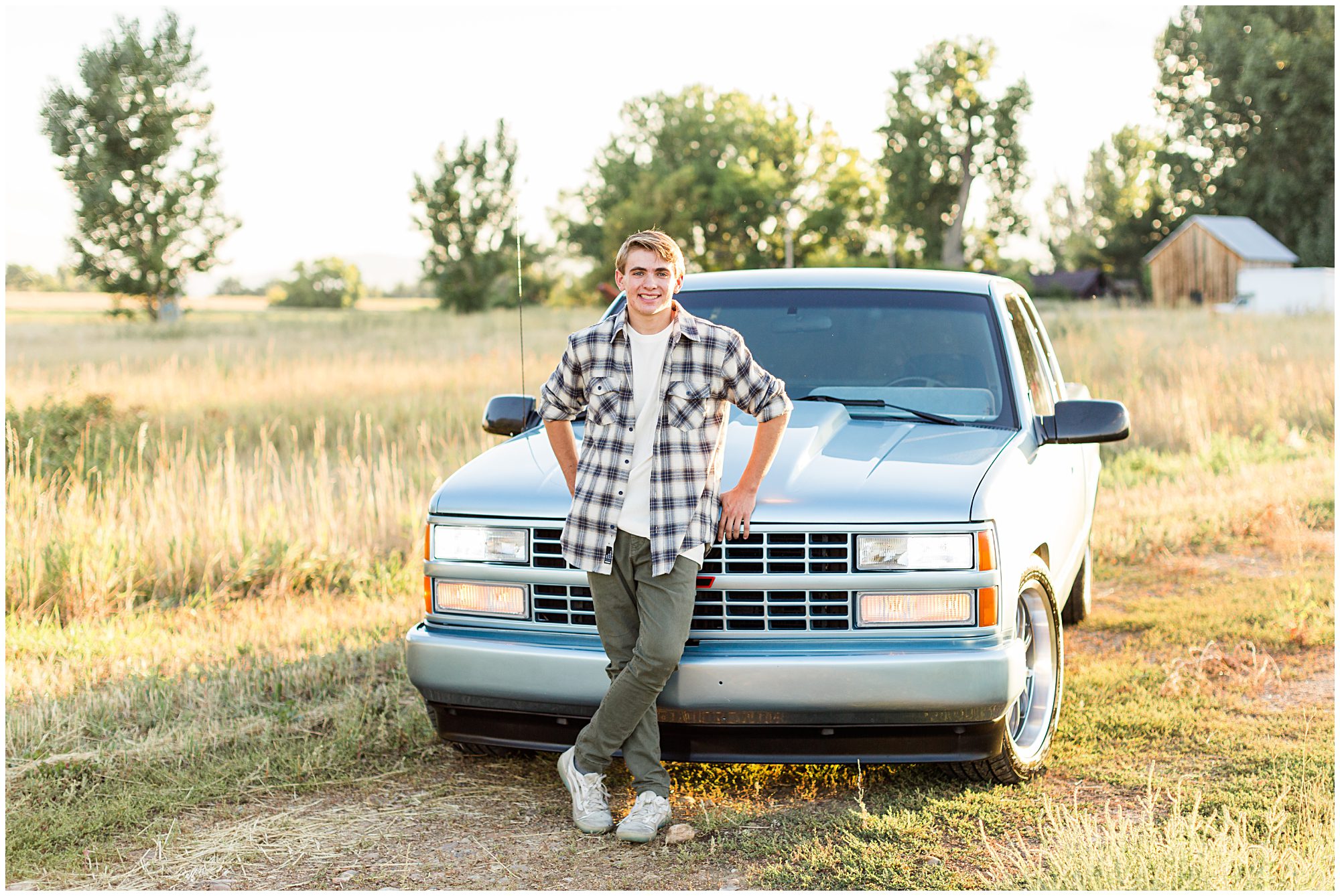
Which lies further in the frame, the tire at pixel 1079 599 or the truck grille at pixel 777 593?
the tire at pixel 1079 599

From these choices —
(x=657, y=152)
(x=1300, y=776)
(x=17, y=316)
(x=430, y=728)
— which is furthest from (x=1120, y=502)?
(x=657, y=152)

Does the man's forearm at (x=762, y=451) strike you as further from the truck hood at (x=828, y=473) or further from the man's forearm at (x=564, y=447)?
the man's forearm at (x=564, y=447)

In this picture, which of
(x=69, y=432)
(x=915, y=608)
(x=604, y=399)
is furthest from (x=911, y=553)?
(x=69, y=432)

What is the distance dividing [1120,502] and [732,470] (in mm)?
6849

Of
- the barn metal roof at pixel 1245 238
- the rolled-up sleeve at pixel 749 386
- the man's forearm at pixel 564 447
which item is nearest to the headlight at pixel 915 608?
the rolled-up sleeve at pixel 749 386

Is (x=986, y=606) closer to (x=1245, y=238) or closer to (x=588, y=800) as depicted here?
(x=588, y=800)

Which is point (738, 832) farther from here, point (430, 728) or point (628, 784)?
point (430, 728)

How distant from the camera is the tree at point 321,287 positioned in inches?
3949

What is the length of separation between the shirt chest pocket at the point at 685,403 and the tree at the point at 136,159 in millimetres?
49751

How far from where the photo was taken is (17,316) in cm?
5791

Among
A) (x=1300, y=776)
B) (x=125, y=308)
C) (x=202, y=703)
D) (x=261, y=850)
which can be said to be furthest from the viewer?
(x=125, y=308)

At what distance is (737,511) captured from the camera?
3.76 meters

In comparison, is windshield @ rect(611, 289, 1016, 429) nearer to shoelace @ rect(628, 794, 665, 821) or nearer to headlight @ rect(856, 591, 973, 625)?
headlight @ rect(856, 591, 973, 625)

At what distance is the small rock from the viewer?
3871mm
